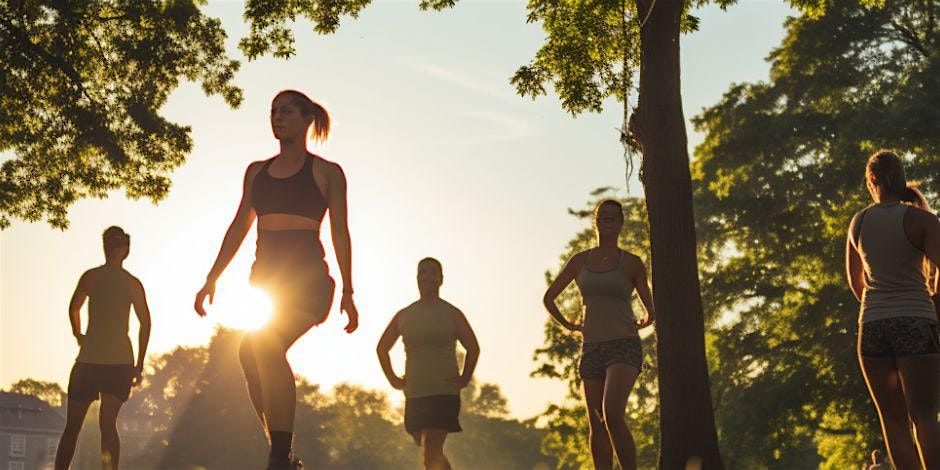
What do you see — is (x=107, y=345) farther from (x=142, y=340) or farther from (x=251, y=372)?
(x=251, y=372)

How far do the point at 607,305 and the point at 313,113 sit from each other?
3.08 meters

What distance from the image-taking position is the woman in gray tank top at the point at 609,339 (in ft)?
28.1

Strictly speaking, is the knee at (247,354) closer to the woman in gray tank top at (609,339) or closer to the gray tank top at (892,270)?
the woman in gray tank top at (609,339)

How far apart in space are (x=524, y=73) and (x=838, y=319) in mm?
13906

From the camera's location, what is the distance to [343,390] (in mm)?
119750

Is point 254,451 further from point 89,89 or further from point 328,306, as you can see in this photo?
point 328,306

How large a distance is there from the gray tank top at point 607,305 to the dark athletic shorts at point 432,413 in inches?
47.1

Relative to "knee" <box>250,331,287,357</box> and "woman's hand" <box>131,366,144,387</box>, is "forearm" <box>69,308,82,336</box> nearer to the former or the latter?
"woman's hand" <box>131,366,144,387</box>

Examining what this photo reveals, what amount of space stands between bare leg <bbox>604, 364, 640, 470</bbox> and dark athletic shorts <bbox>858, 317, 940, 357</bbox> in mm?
2201

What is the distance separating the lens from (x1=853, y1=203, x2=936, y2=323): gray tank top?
6684mm

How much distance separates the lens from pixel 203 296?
6676 millimetres

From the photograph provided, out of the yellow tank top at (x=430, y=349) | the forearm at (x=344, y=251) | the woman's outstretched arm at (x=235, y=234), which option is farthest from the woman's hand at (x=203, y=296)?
the yellow tank top at (x=430, y=349)

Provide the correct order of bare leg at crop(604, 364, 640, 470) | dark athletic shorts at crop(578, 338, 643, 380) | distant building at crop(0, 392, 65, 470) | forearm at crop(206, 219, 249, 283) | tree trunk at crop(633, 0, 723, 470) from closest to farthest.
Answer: forearm at crop(206, 219, 249, 283), bare leg at crop(604, 364, 640, 470), dark athletic shorts at crop(578, 338, 643, 380), tree trunk at crop(633, 0, 723, 470), distant building at crop(0, 392, 65, 470)

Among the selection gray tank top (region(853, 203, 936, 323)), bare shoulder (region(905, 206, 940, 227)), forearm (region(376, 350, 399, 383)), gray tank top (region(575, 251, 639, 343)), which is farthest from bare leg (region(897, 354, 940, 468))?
forearm (region(376, 350, 399, 383))
